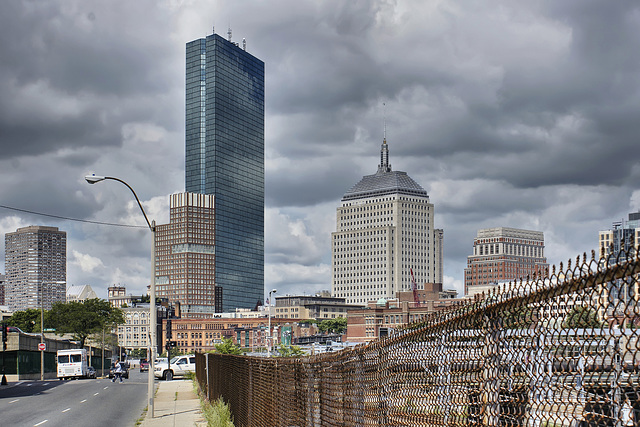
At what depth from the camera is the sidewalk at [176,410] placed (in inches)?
1098

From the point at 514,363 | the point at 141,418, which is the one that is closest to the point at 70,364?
the point at 141,418

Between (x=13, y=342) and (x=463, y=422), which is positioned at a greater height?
(x=463, y=422)

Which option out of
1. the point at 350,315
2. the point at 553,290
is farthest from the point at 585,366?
the point at 350,315

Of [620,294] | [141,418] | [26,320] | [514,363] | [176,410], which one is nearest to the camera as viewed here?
[620,294]

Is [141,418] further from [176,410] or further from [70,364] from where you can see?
[70,364]

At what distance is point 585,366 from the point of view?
3387 mm

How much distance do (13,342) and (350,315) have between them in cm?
11514

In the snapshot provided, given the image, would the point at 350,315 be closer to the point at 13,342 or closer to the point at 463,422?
the point at 13,342

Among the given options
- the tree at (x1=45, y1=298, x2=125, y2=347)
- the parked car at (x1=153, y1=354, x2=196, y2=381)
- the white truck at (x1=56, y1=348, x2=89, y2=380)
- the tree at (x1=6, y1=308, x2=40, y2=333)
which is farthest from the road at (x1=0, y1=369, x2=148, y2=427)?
the tree at (x1=6, y1=308, x2=40, y2=333)

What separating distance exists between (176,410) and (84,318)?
94147 millimetres

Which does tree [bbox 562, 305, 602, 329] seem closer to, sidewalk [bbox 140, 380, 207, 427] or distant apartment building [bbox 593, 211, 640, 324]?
distant apartment building [bbox 593, 211, 640, 324]

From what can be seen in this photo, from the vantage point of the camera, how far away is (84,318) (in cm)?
12181

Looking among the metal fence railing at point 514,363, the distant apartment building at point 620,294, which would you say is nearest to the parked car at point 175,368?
the metal fence railing at point 514,363

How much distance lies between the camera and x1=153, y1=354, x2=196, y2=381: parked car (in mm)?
64688
